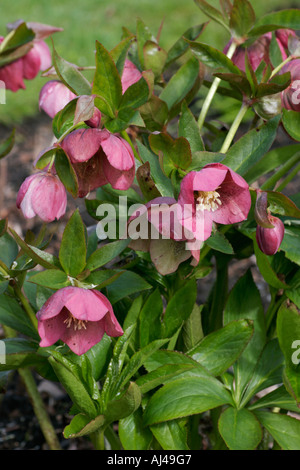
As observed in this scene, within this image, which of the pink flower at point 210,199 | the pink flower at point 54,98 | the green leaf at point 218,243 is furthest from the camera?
the pink flower at point 54,98

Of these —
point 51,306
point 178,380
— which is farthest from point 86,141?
point 178,380

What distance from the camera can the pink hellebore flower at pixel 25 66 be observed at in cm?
96

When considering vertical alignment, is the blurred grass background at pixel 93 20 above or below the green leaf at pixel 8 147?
below

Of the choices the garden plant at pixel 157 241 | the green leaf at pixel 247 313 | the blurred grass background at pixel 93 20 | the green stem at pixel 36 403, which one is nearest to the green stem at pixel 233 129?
the garden plant at pixel 157 241

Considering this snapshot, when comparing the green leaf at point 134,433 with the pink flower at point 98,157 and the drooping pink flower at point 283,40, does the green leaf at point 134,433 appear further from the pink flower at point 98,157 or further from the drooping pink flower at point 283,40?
the drooping pink flower at point 283,40

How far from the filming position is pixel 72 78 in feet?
2.45

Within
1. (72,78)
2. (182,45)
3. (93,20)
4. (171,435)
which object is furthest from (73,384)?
(93,20)

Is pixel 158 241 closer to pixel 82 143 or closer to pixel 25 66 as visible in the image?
pixel 82 143

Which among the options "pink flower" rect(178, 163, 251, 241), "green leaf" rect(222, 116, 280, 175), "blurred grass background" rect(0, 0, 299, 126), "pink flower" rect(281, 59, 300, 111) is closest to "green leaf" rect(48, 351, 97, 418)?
"pink flower" rect(178, 163, 251, 241)

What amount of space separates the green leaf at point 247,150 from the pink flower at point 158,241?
0.14 meters

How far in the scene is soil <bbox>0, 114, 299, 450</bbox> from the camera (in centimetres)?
123

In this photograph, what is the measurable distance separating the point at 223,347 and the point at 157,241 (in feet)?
0.71
